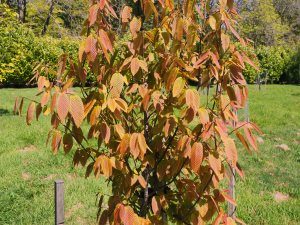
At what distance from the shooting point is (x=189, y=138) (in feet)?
6.49

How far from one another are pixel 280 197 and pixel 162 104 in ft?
14.1

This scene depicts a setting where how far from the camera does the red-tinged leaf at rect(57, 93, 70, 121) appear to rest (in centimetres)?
170

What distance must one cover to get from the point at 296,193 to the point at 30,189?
12.5 feet

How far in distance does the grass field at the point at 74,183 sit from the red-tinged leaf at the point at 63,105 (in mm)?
3256

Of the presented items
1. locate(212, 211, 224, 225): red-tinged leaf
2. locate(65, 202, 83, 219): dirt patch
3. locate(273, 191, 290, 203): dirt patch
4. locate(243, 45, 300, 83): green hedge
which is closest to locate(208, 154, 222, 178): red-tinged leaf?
locate(212, 211, 224, 225): red-tinged leaf

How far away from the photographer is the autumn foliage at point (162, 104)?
1937mm

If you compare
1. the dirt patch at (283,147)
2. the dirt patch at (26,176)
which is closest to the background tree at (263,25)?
the dirt patch at (283,147)

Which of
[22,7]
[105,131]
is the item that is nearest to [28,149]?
[105,131]

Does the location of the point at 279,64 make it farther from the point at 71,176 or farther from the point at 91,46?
the point at 91,46

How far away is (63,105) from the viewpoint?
1.72 metres

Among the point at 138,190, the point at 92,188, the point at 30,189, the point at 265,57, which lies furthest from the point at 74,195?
the point at 265,57

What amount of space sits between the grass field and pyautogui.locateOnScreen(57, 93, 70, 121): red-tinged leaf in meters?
3.26

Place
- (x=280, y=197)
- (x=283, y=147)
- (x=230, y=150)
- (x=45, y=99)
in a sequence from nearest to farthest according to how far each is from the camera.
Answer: (x=230, y=150) < (x=45, y=99) < (x=280, y=197) < (x=283, y=147)

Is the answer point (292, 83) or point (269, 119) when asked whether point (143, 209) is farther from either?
point (292, 83)
